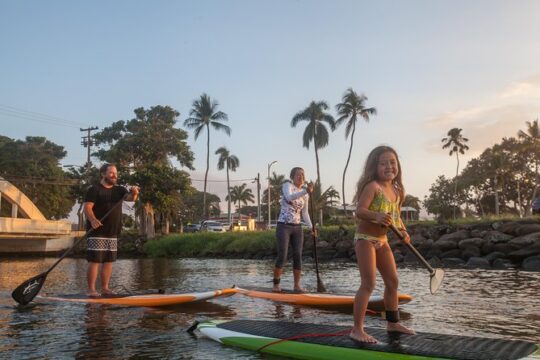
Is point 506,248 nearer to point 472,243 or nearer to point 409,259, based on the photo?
point 472,243

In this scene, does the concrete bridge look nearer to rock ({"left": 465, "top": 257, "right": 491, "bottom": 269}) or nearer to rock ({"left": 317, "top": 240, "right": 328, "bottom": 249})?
rock ({"left": 317, "top": 240, "right": 328, "bottom": 249})

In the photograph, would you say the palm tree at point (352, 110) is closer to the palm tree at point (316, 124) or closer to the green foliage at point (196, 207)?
the palm tree at point (316, 124)

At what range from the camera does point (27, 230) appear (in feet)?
117

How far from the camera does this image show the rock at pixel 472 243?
64.0 feet

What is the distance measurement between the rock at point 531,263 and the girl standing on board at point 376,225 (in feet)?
43.1

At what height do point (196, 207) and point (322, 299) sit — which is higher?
point (196, 207)

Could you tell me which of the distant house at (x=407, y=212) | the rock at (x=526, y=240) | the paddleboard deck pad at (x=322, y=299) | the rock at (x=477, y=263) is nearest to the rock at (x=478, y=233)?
the rock at (x=526, y=240)

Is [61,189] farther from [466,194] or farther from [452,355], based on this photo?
[452,355]

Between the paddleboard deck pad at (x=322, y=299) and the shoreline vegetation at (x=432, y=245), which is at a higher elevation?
the shoreline vegetation at (x=432, y=245)

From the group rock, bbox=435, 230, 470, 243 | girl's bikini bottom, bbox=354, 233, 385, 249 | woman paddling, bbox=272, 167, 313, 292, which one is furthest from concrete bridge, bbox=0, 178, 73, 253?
girl's bikini bottom, bbox=354, 233, 385, 249

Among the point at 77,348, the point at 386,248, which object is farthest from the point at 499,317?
the point at 77,348

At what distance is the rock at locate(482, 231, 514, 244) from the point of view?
63.6 ft

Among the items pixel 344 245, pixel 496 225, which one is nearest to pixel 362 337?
pixel 496 225

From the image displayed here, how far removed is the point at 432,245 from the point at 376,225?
58.5 feet
